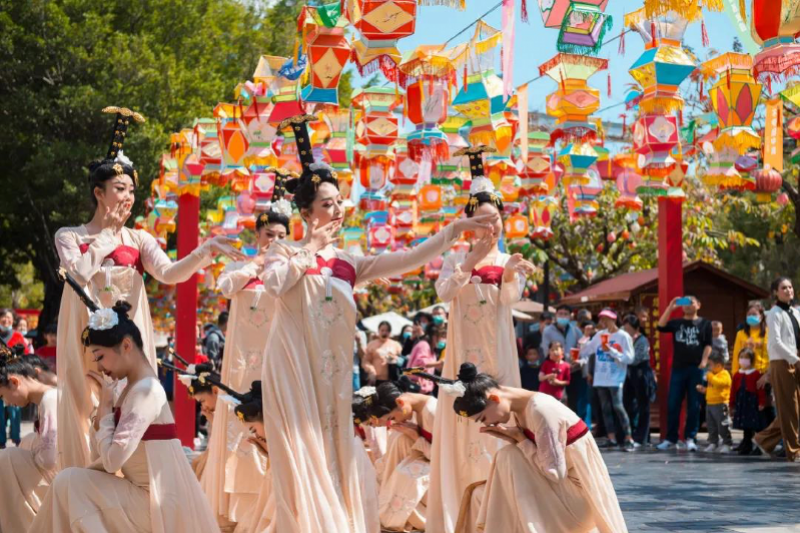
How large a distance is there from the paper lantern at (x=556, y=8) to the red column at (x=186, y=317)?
6.01 m

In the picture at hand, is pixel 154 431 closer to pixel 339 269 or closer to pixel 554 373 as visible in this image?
pixel 339 269

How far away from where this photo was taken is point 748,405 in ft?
38.2

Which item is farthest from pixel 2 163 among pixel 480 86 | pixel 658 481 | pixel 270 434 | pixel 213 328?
pixel 270 434

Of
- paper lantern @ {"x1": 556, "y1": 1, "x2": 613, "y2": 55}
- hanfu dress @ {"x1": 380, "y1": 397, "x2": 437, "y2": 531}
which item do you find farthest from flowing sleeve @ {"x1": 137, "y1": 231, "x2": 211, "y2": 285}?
paper lantern @ {"x1": 556, "y1": 1, "x2": 613, "y2": 55}

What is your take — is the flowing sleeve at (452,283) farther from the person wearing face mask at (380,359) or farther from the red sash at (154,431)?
the person wearing face mask at (380,359)

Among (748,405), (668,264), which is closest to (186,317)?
(668,264)

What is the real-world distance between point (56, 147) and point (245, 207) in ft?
29.5

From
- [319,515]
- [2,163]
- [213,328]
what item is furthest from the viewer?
[2,163]

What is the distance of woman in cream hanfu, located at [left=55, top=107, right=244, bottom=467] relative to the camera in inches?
222

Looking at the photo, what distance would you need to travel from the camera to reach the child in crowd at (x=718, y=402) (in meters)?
11.9

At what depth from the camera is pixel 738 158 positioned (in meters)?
10.8

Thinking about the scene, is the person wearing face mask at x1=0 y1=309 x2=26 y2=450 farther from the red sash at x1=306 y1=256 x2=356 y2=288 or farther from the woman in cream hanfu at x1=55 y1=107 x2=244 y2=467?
the red sash at x1=306 y1=256 x2=356 y2=288

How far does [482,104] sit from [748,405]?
4465 millimetres

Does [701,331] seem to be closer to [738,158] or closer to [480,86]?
[738,158]
